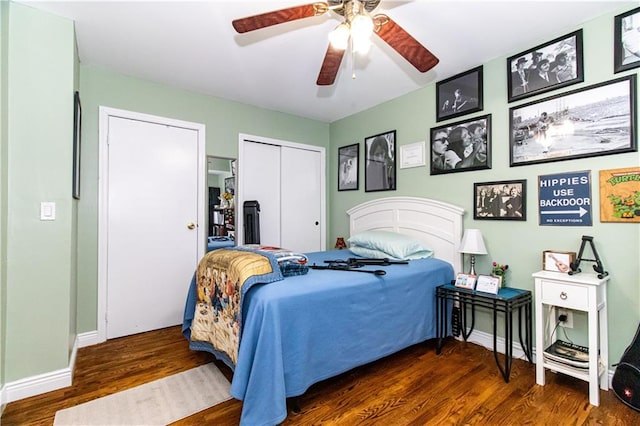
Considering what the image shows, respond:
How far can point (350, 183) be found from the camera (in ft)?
13.2

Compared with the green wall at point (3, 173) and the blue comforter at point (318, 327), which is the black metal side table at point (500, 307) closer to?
the blue comforter at point (318, 327)

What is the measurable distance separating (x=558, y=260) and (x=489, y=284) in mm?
467

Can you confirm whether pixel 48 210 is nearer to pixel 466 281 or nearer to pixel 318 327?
pixel 318 327

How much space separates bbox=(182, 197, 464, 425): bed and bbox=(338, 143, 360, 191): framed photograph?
141 centimetres

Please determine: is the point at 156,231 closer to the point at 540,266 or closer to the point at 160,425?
the point at 160,425

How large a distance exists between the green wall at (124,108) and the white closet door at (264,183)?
0.19 meters

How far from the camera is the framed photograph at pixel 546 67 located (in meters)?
2.13

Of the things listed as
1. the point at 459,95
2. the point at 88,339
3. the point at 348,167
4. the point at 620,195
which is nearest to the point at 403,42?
the point at 459,95

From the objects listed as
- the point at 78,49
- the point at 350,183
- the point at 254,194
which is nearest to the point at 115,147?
the point at 78,49

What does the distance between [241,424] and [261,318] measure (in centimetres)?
50

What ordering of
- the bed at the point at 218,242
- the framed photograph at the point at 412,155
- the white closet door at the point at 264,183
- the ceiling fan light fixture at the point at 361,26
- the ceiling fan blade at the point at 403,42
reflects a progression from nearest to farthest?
the ceiling fan light fixture at the point at 361,26
the ceiling fan blade at the point at 403,42
the framed photograph at the point at 412,155
the bed at the point at 218,242
the white closet door at the point at 264,183

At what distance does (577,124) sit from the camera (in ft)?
6.95

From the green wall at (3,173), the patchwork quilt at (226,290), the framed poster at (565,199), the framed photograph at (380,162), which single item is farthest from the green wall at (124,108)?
the framed poster at (565,199)

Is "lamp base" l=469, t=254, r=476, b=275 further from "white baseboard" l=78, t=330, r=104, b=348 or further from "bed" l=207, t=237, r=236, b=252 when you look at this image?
"white baseboard" l=78, t=330, r=104, b=348
